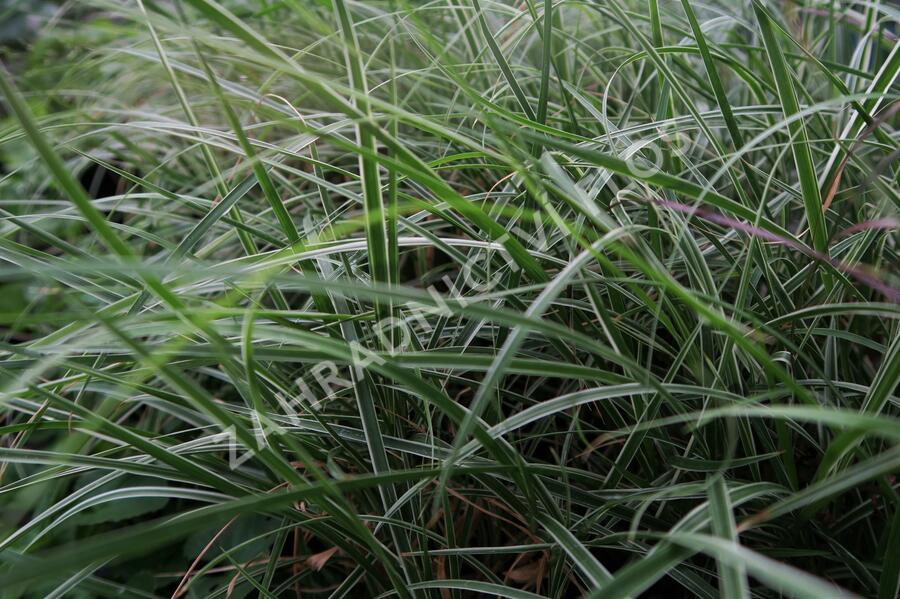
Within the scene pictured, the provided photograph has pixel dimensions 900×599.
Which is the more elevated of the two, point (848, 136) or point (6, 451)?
point (848, 136)

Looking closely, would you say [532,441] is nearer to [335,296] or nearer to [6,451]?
[335,296]

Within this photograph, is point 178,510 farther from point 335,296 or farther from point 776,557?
point 776,557

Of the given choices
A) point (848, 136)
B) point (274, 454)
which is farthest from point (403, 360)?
point (848, 136)

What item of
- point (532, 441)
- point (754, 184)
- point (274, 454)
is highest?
point (754, 184)

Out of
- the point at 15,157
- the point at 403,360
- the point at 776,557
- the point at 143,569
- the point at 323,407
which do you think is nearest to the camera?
the point at 403,360

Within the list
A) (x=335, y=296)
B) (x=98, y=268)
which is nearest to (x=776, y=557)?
(x=335, y=296)

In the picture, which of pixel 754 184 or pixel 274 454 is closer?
pixel 274 454

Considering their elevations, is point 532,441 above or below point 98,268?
below

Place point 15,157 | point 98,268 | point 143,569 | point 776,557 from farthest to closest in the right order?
point 15,157, point 143,569, point 776,557, point 98,268

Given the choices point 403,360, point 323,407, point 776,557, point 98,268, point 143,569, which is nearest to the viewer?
point 98,268
